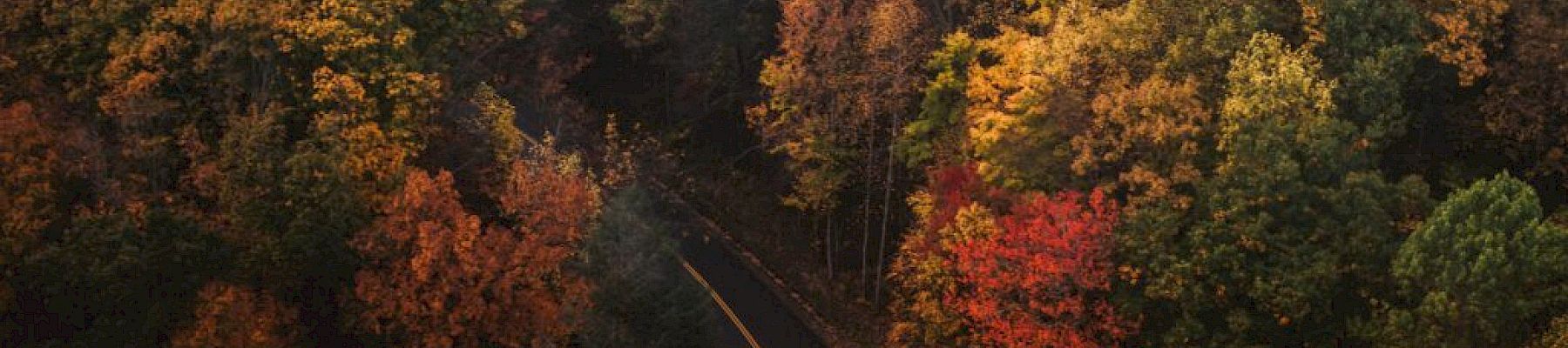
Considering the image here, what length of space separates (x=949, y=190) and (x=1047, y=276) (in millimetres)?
7227

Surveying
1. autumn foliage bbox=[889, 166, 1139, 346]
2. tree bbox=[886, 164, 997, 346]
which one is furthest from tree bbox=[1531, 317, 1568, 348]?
tree bbox=[886, 164, 997, 346]

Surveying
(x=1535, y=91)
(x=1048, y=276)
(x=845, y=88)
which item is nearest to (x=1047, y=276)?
(x=1048, y=276)

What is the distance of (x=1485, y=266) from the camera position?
1136 inches

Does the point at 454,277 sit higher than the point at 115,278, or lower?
higher

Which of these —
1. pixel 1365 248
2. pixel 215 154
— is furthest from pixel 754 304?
pixel 1365 248

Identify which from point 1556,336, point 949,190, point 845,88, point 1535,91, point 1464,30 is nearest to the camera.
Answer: point 1556,336

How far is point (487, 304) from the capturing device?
39.3 meters

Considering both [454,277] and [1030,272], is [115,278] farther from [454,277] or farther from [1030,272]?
[1030,272]

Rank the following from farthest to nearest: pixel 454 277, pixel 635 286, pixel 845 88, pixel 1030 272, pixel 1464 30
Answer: pixel 845 88
pixel 635 286
pixel 454 277
pixel 1030 272
pixel 1464 30

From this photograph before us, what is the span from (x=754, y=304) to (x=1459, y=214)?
29.2 metres

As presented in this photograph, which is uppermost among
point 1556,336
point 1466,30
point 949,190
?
point 1466,30

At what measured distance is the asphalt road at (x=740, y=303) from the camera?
5056cm

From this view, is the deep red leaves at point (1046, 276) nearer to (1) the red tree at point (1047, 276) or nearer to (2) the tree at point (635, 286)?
(1) the red tree at point (1047, 276)

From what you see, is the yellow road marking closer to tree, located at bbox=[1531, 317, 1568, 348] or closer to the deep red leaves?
the deep red leaves
